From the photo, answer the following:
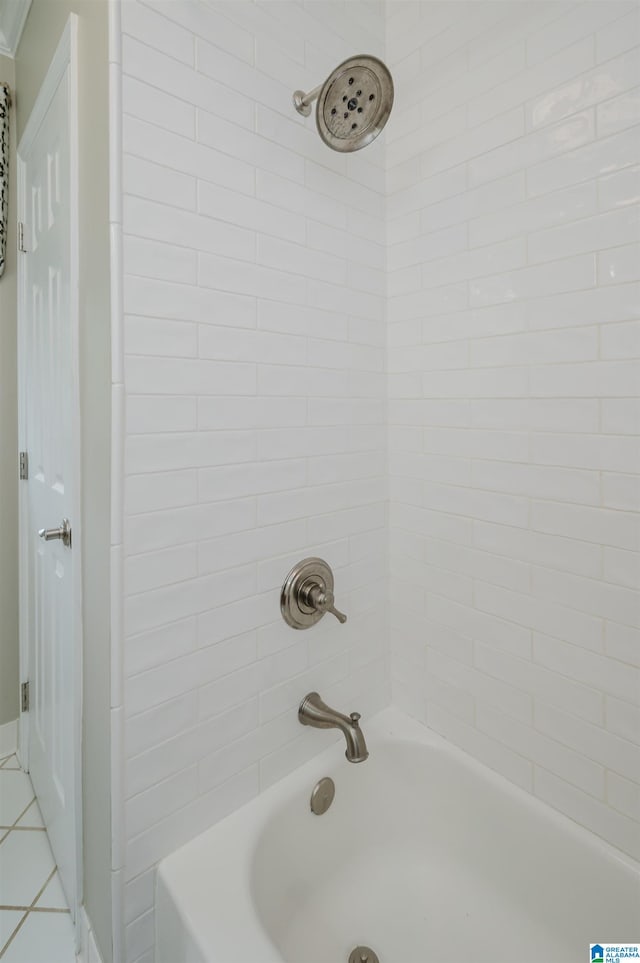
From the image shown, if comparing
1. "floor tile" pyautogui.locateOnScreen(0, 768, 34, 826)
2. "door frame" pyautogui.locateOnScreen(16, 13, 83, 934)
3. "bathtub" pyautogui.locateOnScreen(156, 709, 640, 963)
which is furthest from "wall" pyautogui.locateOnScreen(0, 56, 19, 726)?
"bathtub" pyautogui.locateOnScreen(156, 709, 640, 963)

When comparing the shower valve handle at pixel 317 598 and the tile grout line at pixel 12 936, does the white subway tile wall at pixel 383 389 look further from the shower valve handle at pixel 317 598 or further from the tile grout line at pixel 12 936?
the tile grout line at pixel 12 936

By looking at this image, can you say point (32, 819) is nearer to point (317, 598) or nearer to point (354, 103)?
point (317, 598)

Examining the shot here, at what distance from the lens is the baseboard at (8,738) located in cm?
190

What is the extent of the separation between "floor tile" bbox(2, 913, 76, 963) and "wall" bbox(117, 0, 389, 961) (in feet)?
1.33

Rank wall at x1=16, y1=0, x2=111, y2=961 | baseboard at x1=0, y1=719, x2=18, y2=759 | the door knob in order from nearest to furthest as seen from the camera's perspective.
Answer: wall at x1=16, y1=0, x2=111, y2=961, the door knob, baseboard at x1=0, y1=719, x2=18, y2=759

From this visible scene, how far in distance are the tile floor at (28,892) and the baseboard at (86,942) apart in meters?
0.07

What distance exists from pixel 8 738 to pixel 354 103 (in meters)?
2.49

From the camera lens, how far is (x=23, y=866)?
1.43 m

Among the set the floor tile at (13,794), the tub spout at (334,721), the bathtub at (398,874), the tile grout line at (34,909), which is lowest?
the tile grout line at (34,909)

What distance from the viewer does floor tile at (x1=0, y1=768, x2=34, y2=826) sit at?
161cm

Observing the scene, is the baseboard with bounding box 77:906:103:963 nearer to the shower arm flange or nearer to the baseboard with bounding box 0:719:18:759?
the baseboard with bounding box 0:719:18:759

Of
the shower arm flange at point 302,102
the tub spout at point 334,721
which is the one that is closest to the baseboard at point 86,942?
the tub spout at point 334,721

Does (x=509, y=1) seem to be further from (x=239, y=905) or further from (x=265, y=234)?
(x=239, y=905)

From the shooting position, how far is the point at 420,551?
140 centimetres
